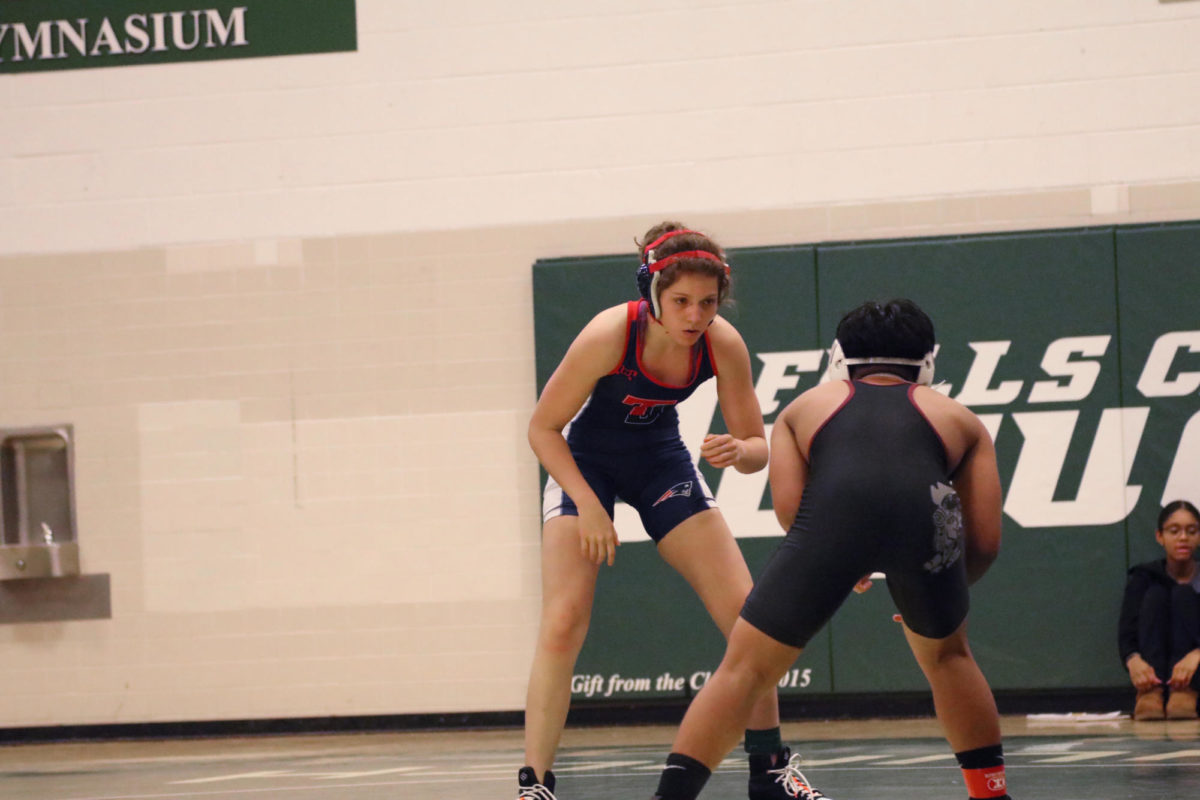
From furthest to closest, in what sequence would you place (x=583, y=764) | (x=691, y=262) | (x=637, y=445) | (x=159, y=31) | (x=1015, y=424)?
(x=159, y=31), (x=1015, y=424), (x=583, y=764), (x=637, y=445), (x=691, y=262)

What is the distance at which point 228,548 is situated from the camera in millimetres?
8031

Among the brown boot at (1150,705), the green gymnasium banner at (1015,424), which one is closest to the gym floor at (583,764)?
the brown boot at (1150,705)

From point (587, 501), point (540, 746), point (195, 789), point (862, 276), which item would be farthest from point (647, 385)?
point (862, 276)

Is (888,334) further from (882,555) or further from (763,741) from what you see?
(763,741)

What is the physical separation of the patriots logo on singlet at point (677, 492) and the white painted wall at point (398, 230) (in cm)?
369

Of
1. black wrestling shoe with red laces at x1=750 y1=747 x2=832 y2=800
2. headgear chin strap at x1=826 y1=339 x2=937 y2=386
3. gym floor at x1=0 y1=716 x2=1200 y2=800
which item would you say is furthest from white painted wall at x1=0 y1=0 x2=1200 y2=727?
headgear chin strap at x1=826 y1=339 x2=937 y2=386

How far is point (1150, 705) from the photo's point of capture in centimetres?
689

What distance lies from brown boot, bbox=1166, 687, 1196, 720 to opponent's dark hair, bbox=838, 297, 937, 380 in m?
4.09

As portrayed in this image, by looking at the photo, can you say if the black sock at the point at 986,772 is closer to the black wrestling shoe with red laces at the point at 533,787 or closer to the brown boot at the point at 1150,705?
the black wrestling shoe with red laces at the point at 533,787

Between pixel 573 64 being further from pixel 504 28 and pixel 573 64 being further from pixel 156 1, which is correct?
pixel 156 1

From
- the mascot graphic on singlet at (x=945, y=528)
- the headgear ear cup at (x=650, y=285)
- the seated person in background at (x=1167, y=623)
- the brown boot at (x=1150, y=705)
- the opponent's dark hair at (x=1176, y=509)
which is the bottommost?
the brown boot at (x=1150, y=705)

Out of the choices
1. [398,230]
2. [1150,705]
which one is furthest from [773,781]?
[398,230]

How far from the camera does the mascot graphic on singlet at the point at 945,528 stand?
3.30 m

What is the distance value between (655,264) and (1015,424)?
13.4ft
